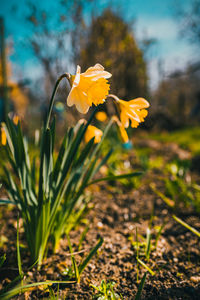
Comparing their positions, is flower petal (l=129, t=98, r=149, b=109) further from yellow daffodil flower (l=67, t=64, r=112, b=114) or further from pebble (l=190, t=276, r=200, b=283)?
pebble (l=190, t=276, r=200, b=283)

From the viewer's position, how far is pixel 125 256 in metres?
1.33

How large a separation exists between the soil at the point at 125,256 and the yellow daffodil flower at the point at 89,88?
3.03 ft

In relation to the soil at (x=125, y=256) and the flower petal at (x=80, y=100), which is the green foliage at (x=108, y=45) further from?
the flower petal at (x=80, y=100)

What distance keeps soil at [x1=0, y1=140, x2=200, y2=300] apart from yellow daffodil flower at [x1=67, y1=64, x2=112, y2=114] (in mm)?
924

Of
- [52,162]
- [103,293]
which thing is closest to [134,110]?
[52,162]

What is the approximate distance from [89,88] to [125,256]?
1114 millimetres

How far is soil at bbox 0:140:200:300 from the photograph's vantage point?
106 cm

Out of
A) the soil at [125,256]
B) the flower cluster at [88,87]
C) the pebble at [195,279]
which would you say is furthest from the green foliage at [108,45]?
the pebble at [195,279]

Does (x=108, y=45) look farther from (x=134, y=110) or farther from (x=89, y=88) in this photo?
(x=89, y=88)

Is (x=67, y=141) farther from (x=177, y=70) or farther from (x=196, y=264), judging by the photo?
(x=177, y=70)

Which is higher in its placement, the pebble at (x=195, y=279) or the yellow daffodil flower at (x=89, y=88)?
the yellow daffodil flower at (x=89, y=88)

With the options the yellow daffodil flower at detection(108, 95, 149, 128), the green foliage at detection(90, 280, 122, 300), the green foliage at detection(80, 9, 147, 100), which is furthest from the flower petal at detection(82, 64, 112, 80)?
the green foliage at detection(80, 9, 147, 100)

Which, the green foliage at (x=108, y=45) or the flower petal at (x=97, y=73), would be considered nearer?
the flower petal at (x=97, y=73)

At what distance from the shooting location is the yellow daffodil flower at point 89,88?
0.85 meters
